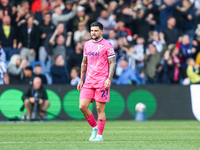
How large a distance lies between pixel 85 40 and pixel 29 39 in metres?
2.17

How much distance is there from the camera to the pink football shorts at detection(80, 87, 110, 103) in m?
7.65

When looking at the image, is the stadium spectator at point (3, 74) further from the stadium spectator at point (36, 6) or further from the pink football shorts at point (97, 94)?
the pink football shorts at point (97, 94)

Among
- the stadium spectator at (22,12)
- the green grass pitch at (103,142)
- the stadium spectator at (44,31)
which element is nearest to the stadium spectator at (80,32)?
the stadium spectator at (44,31)

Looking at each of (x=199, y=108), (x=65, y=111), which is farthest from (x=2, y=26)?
(x=199, y=108)

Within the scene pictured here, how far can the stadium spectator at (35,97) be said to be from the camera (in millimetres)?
14695

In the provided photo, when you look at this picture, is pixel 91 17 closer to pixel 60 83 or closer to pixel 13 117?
pixel 60 83

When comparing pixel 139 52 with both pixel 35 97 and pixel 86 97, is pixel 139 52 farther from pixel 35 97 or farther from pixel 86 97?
pixel 86 97

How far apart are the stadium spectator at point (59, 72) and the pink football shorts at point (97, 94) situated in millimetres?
8032

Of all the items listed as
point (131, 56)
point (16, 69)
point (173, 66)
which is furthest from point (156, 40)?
point (16, 69)

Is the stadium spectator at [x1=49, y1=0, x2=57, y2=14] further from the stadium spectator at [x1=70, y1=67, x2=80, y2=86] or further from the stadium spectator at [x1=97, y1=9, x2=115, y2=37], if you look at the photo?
the stadium spectator at [x1=70, y1=67, x2=80, y2=86]

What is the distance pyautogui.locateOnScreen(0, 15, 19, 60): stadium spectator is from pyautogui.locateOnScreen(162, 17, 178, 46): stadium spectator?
617 cm

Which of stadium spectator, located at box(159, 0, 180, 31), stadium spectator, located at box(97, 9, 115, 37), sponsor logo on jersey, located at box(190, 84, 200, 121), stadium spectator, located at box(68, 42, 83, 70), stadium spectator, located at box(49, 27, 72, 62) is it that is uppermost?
stadium spectator, located at box(159, 0, 180, 31)

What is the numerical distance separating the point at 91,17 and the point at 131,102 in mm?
4176

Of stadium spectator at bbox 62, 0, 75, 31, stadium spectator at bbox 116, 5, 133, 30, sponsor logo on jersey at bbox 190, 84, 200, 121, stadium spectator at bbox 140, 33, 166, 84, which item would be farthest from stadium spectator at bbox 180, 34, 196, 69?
stadium spectator at bbox 62, 0, 75, 31
